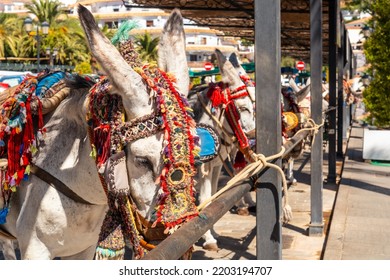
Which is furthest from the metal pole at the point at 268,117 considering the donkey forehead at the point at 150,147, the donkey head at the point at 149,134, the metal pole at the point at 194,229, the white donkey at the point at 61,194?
the white donkey at the point at 61,194

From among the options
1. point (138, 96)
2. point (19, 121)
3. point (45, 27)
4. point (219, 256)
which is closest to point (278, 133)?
point (138, 96)

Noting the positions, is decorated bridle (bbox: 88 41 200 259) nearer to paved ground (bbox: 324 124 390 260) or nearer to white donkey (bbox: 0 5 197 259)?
white donkey (bbox: 0 5 197 259)

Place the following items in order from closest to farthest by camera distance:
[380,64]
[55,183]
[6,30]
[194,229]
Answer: [194,229] < [55,183] < [380,64] < [6,30]

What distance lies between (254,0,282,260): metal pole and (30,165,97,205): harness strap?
3.70ft

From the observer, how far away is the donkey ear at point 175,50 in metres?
3.28

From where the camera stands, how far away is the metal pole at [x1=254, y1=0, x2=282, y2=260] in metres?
3.21

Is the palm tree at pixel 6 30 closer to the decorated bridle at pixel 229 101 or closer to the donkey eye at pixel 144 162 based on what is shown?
the decorated bridle at pixel 229 101

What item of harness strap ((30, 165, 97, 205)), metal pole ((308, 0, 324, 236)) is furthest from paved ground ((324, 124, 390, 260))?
harness strap ((30, 165, 97, 205))

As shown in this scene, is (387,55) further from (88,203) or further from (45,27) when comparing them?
(88,203)

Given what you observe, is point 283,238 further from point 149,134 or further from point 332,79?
point 149,134

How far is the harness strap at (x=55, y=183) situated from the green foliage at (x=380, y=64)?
1409 cm

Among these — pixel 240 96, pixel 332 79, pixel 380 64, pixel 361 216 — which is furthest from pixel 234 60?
pixel 380 64

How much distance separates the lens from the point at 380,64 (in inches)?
655

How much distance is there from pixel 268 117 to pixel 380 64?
14.3 meters
